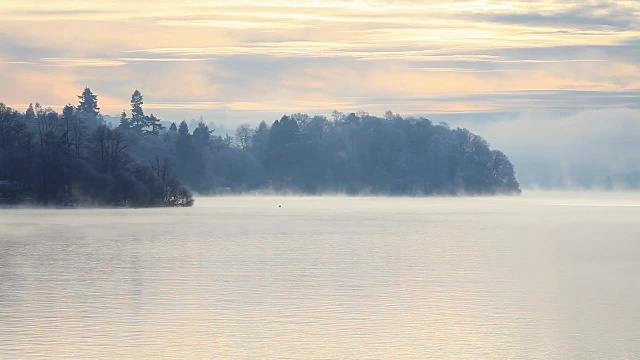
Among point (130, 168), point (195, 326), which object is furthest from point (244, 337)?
point (130, 168)

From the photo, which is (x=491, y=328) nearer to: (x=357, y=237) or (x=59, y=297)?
(x=59, y=297)

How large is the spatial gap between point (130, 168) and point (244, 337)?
475ft

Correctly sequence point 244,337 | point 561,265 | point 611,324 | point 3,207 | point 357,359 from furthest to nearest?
1. point 3,207
2. point 561,265
3. point 611,324
4. point 244,337
5. point 357,359

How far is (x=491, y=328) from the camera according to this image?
34.8 metres

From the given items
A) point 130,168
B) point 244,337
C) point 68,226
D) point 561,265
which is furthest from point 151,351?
point 130,168

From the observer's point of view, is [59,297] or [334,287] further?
[334,287]

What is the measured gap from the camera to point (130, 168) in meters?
175

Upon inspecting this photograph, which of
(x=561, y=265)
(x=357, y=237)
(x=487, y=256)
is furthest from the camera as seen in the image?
(x=357, y=237)

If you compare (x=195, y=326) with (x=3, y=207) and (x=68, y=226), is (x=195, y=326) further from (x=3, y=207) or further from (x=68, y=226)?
(x=3, y=207)

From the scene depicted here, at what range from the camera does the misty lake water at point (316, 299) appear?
103 ft

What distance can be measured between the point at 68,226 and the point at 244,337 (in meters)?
72.6

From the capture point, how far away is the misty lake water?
3131 cm

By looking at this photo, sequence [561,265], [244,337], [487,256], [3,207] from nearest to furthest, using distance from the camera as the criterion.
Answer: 1. [244,337]
2. [561,265]
3. [487,256]
4. [3,207]

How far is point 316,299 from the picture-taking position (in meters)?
41.8
